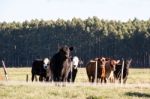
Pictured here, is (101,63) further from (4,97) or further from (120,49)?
(120,49)

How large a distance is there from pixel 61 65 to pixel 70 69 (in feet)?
6.98

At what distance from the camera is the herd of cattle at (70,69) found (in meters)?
33.1

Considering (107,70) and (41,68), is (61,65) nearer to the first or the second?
(107,70)

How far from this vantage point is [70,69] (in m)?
35.2

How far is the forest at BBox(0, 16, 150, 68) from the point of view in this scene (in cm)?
14612

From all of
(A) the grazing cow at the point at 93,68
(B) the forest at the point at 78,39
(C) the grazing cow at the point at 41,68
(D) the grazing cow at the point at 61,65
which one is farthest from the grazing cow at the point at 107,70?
(B) the forest at the point at 78,39

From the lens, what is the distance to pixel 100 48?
154000mm

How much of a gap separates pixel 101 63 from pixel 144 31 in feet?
364

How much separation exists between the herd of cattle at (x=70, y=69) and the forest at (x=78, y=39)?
101880mm

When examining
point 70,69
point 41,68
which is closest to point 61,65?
point 70,69

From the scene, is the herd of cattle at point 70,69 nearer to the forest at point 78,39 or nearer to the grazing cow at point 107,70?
the grazing cow at point 107,70

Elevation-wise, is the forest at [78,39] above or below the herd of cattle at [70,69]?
above

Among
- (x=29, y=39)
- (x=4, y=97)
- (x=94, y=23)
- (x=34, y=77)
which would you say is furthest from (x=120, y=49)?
(x=4, y=97)

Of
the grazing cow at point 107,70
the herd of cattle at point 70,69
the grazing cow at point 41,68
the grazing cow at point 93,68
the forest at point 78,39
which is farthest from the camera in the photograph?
the forest at point 78,39
